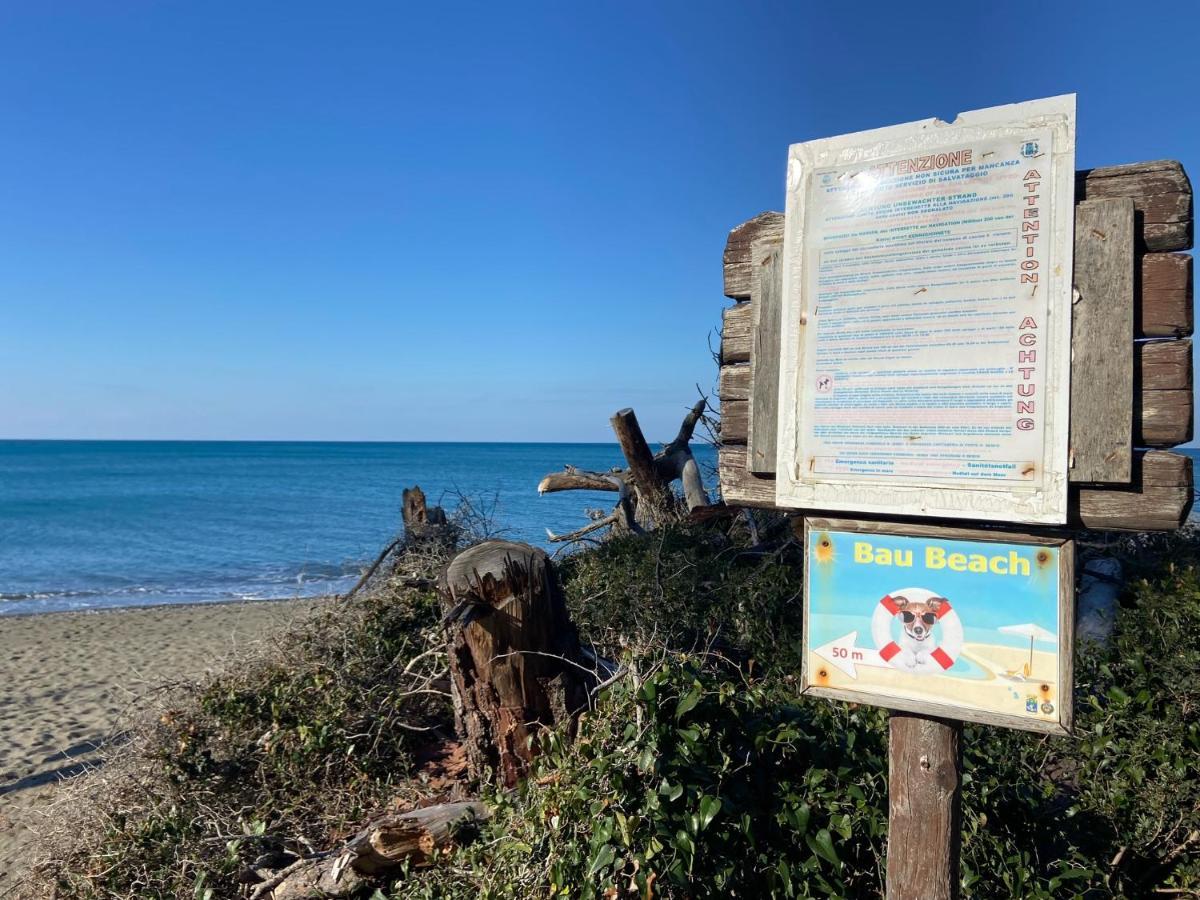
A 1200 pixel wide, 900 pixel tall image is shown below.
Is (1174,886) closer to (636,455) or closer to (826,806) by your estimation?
(826,806)

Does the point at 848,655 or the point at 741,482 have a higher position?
the point at 741,482

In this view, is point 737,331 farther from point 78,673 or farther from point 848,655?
point 78,673

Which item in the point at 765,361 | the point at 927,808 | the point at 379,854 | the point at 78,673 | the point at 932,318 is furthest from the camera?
the point at 78,673

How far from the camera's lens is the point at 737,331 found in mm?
3084

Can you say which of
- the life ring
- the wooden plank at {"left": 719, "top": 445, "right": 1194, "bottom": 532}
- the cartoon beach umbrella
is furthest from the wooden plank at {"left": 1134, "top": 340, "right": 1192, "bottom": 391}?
the life ring

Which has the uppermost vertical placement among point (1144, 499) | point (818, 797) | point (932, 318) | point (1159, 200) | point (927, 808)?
point (1159, 200)

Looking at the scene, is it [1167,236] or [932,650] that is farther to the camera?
[932,650]

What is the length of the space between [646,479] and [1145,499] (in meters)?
7.32

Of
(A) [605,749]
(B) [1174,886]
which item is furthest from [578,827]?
(B) [1174,886]

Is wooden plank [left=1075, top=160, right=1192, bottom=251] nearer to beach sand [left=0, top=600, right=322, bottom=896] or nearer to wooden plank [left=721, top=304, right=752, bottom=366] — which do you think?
wooden plank [left=721, top=304, right=752, bottom=366]

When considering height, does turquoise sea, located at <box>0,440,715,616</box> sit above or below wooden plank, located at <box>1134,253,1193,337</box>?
below

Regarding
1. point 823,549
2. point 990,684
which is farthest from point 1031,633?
point 823,549

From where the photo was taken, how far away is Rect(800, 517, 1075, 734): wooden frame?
2402 mm

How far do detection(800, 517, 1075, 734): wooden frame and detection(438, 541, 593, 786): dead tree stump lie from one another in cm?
201
